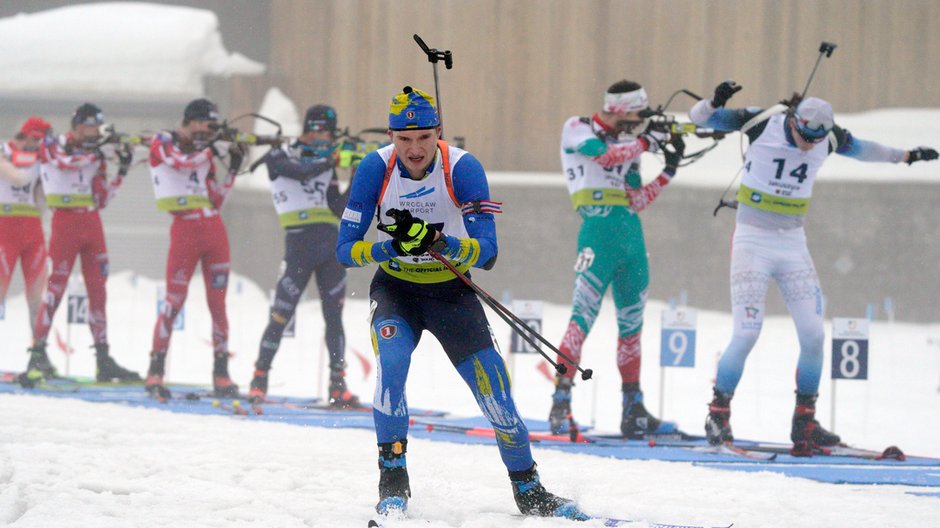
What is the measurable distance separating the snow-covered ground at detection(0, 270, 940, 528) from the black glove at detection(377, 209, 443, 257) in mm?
1232

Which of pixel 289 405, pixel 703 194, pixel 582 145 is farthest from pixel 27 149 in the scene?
pixel 703 194

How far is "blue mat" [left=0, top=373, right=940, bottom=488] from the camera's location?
7070mm

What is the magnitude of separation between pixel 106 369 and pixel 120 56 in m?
11.1

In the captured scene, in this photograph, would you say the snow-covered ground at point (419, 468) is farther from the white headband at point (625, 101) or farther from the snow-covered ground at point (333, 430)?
the white headband at point (625, 101)

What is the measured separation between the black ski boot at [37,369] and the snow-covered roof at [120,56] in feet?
31.5

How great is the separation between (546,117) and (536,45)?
1.12 m

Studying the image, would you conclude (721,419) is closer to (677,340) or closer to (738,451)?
(738,451)

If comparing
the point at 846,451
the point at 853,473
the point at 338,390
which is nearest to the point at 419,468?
the point at 853,473

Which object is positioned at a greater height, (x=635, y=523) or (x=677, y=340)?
(x=677, y=340)

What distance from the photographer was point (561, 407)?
8391 millimetres

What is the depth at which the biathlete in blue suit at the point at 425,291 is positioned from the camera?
5.25 m

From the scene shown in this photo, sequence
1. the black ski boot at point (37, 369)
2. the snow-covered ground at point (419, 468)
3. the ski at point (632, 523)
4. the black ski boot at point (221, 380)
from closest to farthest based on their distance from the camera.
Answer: the ski at point (632, 523), the snow-covered ground at point (419, 468), the black ski boot at point (221, 380), the black ski boot at point (37, 369)

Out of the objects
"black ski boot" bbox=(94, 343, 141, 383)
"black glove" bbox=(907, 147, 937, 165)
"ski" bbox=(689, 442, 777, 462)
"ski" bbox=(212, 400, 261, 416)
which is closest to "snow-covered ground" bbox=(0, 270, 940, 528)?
"ski" bbox=(212, 400, 261, 416)

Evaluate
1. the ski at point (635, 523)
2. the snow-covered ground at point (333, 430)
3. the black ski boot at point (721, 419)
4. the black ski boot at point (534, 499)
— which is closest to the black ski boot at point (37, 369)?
the snow-covered ground at point (333, 430)
